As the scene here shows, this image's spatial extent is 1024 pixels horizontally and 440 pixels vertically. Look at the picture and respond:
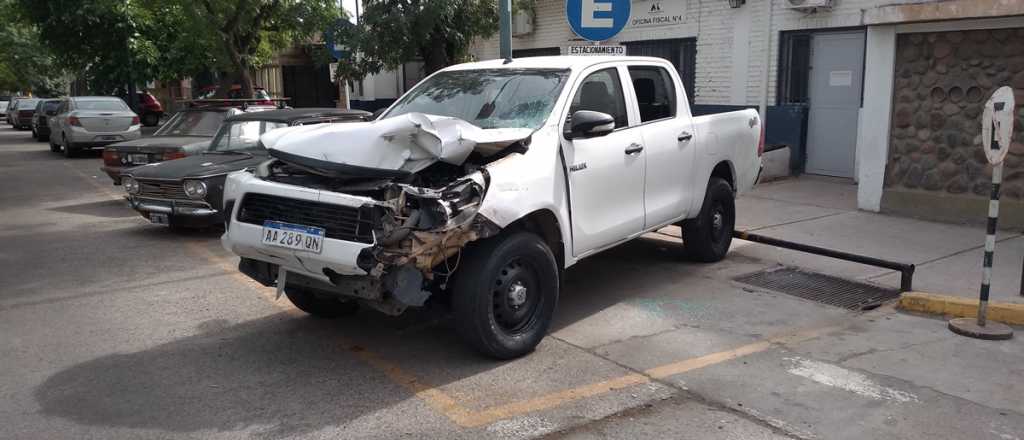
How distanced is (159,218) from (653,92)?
5953mm

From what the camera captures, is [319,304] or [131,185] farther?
[131,185]

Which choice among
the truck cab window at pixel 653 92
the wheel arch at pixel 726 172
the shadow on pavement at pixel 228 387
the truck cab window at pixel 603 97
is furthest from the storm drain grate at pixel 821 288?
the shadow on pavement at pixel 228 387

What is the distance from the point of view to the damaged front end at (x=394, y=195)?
468 centimetres

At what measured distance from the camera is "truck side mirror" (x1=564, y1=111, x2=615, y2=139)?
5.64 meters

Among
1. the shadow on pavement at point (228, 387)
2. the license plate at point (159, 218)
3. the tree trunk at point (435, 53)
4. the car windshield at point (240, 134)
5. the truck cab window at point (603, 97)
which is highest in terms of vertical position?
the tree trunk at point (435, 53)

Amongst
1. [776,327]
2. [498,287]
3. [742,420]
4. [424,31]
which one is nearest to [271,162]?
[498,287]

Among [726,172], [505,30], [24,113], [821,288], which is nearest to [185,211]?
[505,30]

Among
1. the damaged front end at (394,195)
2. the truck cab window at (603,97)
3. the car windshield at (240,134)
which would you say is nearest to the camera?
the damaged front end at (394,195)

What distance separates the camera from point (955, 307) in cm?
636

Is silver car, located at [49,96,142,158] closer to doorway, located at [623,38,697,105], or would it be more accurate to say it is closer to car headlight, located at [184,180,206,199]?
car headlight, located at [184,180,206,199]

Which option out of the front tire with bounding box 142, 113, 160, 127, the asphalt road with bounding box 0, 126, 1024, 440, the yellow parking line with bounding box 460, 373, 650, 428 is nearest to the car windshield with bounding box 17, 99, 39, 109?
the front tire with bounding box 142, 113, 160, 127

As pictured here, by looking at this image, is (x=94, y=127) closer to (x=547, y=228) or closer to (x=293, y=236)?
(x=293, y=236)

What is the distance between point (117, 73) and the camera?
28172 millimetres

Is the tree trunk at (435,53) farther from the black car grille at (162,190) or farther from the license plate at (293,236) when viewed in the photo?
the license plate at (293,236)
